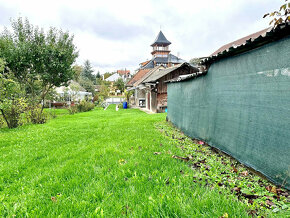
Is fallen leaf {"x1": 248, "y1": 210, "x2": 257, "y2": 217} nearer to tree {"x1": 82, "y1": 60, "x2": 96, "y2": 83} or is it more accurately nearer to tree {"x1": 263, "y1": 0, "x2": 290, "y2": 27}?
tree {"x1": 263, "y1": 0, "x2": 290, "y2": 27}

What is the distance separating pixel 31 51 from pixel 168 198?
1475cm

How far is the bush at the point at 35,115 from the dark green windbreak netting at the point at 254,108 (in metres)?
10.4

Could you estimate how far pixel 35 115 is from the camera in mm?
10078

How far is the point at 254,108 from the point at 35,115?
11.7 metres

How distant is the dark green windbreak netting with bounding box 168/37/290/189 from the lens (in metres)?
2.10

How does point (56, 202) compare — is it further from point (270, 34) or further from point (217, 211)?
point (270, 34)

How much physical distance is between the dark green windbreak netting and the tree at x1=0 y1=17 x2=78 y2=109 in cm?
1278

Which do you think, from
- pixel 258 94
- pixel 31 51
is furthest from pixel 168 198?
pixel 31 51

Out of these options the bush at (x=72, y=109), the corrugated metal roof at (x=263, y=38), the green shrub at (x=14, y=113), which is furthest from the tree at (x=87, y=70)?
the corrugated metal roof at (x=263, y=38)

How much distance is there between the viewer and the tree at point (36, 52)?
11.5 meters

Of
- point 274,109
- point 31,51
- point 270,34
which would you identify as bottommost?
point 274,109

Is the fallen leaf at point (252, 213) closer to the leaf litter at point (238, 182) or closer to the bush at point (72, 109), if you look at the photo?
the leaf litter at point (238, 182)

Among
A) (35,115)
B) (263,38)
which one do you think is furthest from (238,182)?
(35,115)

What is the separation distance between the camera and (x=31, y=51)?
1200 cm
